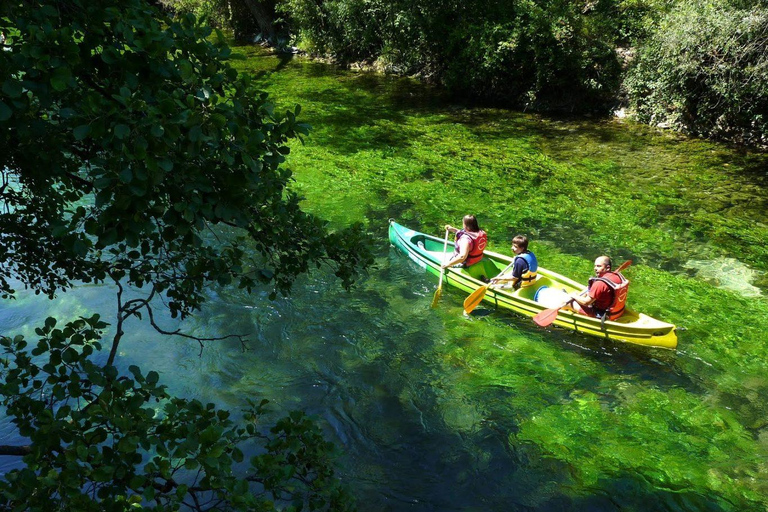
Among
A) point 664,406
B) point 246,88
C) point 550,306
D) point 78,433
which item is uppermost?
point 246,88

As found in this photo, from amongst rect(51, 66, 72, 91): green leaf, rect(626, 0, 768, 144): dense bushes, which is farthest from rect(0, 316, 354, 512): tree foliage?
rect(626, 0, 768, 144): dense bushes

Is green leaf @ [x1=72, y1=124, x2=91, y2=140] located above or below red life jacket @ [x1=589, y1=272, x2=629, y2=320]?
above

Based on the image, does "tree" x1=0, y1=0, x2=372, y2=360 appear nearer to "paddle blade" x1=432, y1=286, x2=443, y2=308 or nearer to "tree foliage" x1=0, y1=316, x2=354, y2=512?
"tree foliage" x1=0, y1=316, x2=354, y2=512

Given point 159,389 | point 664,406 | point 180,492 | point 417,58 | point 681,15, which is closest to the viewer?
point 180,492

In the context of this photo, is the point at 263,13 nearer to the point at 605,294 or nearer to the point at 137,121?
the point at 605,294

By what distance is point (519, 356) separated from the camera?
7453 millimetres

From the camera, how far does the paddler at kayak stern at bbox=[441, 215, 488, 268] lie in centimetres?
870

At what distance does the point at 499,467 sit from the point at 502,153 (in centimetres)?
980

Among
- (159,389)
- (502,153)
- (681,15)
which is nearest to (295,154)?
(502,153)

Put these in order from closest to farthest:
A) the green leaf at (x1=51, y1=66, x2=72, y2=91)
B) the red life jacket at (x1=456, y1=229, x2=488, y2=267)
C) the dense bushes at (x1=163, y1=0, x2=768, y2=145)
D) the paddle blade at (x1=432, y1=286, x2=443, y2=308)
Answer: the green leaf at (x1=51, y1=66, x2=72, y2=91) → the paddle blade at (x1=432, y1=286, x2=443, y2=308) → the red life jacket at (x1=456, y1=229, x2=488, y2=267) → the dense bushes at (x1=163, y1=0, x2=768, y2=145)

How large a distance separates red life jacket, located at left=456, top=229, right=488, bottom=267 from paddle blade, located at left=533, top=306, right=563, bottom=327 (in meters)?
1.49

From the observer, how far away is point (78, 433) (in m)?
2.49

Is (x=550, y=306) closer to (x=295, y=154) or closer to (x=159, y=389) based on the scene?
(x=159, y=389)

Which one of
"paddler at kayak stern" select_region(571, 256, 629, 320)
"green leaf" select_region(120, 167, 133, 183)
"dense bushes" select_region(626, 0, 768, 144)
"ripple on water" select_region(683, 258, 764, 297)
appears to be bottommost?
"ripple on water" select_region(683, 258, 764, 297)
